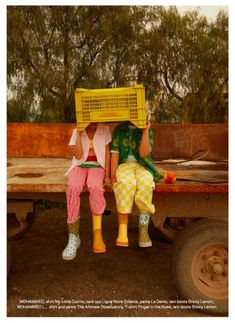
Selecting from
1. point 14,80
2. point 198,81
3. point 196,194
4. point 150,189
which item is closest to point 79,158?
point 150,189

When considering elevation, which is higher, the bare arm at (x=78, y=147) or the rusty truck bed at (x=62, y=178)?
the bare arm at (x=78, y=147)

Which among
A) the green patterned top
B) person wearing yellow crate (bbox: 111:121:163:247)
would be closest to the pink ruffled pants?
person wearing yellow crate (bbox: 111:121:163:247)

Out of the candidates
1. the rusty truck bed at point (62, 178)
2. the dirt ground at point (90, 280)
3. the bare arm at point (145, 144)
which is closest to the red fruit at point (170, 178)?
the rusty truck bed at point (62, 178)

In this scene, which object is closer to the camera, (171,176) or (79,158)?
(171,176)

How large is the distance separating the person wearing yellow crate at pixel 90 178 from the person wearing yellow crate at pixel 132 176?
0.09 m

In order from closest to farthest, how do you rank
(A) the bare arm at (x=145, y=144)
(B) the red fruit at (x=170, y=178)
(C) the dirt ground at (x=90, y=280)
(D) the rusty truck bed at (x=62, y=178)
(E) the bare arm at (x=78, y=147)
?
(D) the rusty truck bed at (x=62, y=178) → (B) the red fruit at (x=170, y=178) → (A) the bare arm at (x=145, y=144) → (E) the bare arm at (x=78, y=147) → (C) the dirt ground at (x=90, y=280)

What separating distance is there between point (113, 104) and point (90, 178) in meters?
0.61

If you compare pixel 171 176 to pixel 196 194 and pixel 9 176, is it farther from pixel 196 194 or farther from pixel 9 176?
pixel 9 176

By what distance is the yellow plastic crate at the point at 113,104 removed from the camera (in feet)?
9.45

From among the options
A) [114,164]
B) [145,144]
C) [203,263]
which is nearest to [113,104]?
[145,144]

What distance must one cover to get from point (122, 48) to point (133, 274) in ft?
18.1

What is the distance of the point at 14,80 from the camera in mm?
7777

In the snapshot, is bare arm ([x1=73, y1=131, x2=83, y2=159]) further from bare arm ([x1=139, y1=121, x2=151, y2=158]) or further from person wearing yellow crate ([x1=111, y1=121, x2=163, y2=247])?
bare arm ([x1=139, y1=121, x2=151, y2=158])

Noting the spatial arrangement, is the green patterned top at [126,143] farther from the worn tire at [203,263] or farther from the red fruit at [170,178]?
the worn tire at [203,263]
